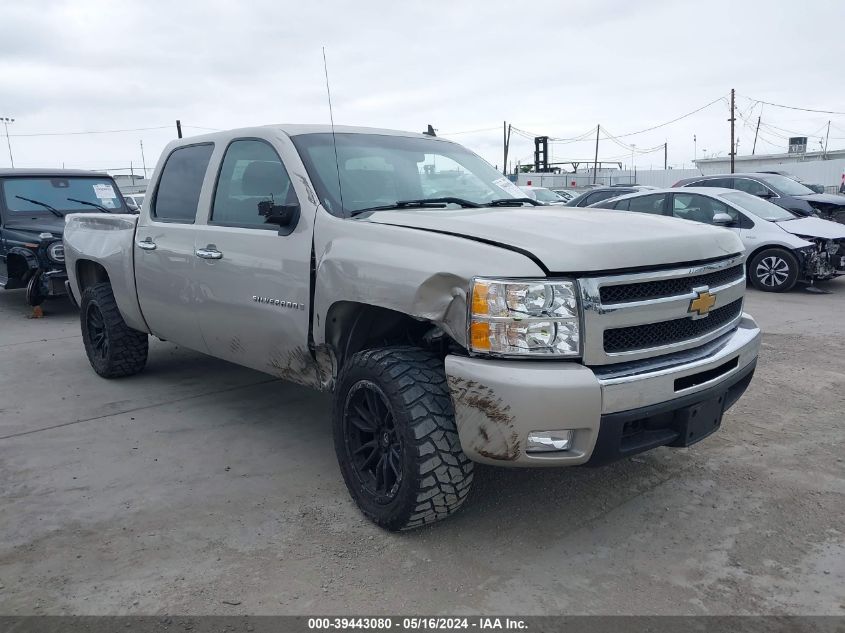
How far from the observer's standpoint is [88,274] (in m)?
6.02

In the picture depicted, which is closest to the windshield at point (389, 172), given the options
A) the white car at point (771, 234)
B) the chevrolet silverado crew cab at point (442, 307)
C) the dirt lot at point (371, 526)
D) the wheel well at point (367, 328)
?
the chevrolet silverado crew cab at point (442, 307)

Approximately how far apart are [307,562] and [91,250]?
377 cm

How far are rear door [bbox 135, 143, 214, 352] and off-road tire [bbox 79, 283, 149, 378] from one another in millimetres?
626

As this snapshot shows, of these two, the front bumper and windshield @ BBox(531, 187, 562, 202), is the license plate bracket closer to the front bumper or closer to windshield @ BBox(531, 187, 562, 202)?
the front bumper

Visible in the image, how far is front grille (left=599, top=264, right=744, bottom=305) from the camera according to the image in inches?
107

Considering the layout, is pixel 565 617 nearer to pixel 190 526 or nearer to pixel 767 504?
pixel 767 504

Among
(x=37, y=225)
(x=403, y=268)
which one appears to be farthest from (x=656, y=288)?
(x=37, y=225)

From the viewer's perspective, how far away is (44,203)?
9.27 metres

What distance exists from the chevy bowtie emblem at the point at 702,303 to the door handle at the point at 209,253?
254cm

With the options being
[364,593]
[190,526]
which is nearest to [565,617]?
[364,593]

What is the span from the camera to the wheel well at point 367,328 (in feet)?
10.7

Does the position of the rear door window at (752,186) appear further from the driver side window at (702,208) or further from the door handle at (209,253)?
the door handle at (209,253)

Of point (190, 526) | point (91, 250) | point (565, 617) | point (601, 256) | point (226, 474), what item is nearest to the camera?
point (565, 617)

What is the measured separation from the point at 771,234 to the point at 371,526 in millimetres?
8445
